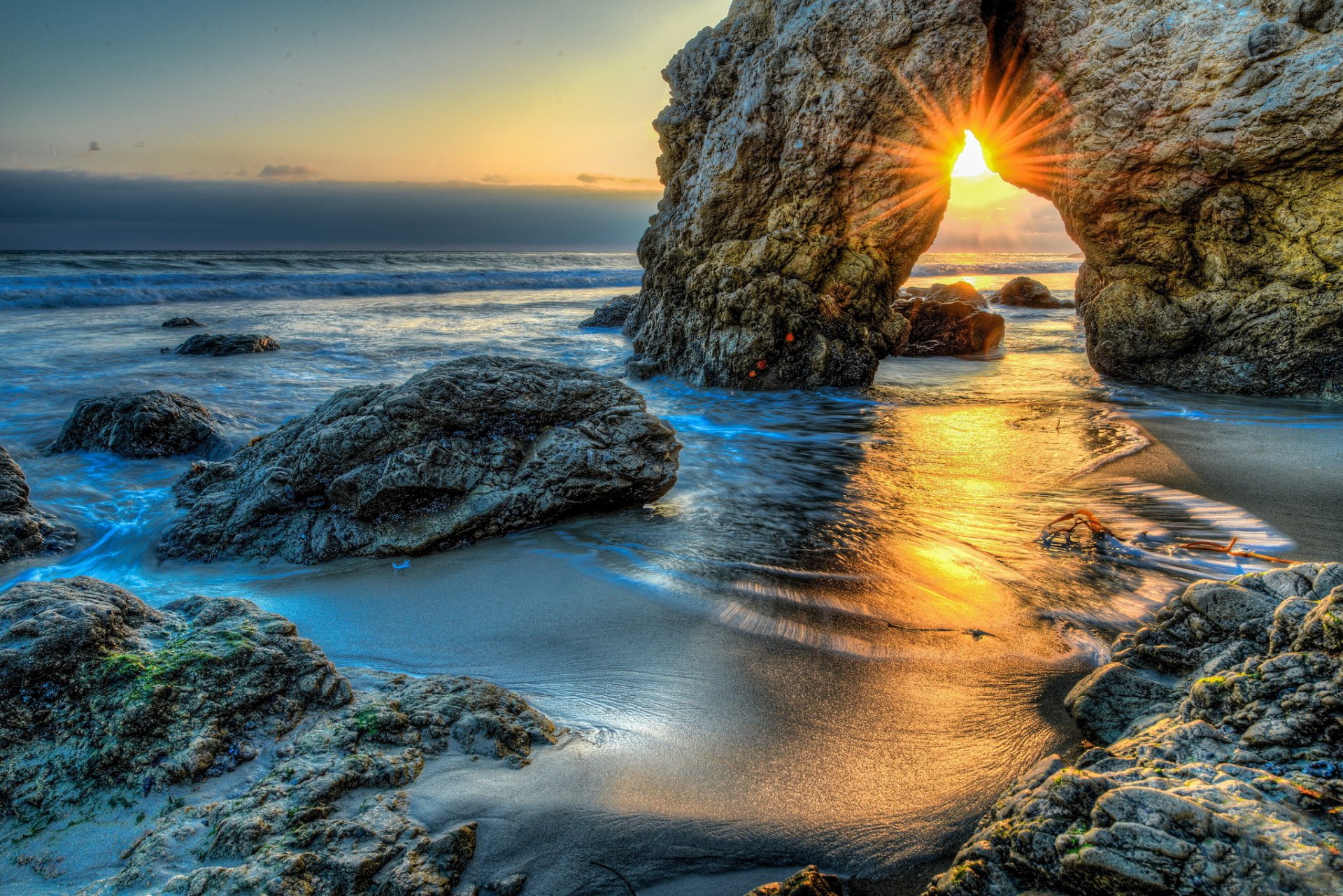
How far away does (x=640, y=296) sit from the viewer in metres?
13.3

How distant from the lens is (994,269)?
4131 centimetres

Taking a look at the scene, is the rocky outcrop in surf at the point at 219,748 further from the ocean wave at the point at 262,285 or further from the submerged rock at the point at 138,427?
the ocean wave at the point at 262,285

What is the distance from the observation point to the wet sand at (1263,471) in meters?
4.02

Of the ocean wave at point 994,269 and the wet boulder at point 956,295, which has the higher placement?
the ocean wave at point 994,269

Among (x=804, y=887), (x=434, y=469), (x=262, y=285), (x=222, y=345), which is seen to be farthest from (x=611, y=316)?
(x=262, y=285)

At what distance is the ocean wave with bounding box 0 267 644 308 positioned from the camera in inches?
864

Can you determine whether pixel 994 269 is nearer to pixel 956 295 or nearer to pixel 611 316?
pixel 956 295

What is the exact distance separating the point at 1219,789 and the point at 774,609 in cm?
216

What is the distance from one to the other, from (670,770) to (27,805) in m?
1.69

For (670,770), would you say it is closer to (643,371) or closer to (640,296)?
(643,371)

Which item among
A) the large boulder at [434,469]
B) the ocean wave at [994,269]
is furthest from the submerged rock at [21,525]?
the ocean wave at [994,269]

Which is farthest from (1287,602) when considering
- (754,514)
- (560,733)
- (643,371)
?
(643,371)

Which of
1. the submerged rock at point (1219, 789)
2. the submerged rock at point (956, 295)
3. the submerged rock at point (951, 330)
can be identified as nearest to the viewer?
the submerged rock at point (1219, 789)

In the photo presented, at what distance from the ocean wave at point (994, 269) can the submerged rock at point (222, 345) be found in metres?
30.0
